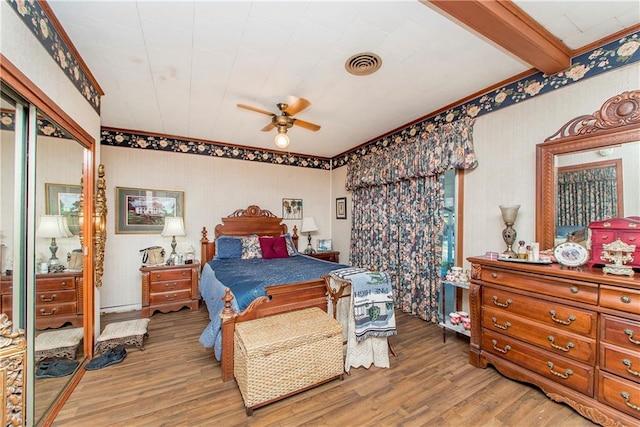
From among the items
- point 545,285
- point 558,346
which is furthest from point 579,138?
point 558,346

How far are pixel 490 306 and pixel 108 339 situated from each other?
11.7ft

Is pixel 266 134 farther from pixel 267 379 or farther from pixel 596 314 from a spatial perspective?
pixel 596 314

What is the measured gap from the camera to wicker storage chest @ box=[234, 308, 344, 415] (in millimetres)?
1776

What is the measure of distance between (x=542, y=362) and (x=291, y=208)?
13.2 ft

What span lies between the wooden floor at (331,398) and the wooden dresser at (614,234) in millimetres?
1107

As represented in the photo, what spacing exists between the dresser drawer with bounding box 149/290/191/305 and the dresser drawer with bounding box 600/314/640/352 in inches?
171

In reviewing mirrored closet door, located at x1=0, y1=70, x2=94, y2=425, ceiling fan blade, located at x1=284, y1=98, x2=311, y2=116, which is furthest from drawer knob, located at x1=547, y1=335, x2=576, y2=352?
mirrored closet door, located at x1=0, y1=70, x2=94, y2=425

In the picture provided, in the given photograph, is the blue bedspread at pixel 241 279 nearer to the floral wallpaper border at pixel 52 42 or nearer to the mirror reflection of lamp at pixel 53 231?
the mirror reflection of lamp at pixel 53 231

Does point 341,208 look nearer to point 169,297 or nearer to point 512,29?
point 169,297

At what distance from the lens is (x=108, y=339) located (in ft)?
8.07

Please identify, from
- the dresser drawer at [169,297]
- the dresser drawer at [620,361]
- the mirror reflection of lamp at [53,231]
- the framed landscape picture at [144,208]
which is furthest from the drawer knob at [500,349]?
the framed landscape picture at [144,208]

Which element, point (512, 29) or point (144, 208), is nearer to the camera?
point (512, 29)

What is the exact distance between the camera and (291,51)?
201 centimetres

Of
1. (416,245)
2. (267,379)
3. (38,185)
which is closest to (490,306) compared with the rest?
(416,245)
